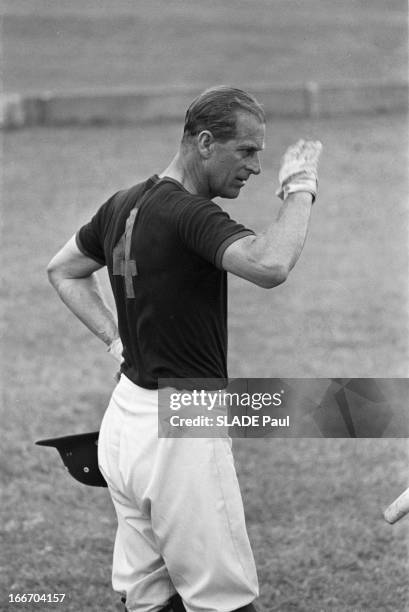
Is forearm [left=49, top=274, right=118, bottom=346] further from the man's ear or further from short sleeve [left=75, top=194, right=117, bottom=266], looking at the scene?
the man's ear

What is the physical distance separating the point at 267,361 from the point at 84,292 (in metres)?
4.38

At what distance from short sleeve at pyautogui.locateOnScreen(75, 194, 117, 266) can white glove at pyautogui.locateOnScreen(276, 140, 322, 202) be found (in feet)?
2.08

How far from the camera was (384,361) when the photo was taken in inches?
318

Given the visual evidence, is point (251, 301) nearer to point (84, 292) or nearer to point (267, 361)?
point (267, 361)

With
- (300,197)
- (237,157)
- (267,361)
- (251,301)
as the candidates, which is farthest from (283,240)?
(251,301)

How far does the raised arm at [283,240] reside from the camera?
2998 mm

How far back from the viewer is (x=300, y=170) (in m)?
3.09

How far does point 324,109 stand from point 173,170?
14.2 metres

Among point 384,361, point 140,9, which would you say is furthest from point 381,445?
point 140,9

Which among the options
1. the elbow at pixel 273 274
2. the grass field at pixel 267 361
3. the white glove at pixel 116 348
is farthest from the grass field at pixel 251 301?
the elbow at pixel 273 274

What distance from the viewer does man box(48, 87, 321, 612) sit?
125 inches

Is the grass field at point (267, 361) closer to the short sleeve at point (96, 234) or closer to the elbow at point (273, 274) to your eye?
the short sleeve at point (96, 234)

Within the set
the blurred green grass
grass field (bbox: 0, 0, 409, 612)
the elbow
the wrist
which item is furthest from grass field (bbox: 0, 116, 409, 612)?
the blurred green grass

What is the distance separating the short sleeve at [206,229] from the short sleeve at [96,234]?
439mm
